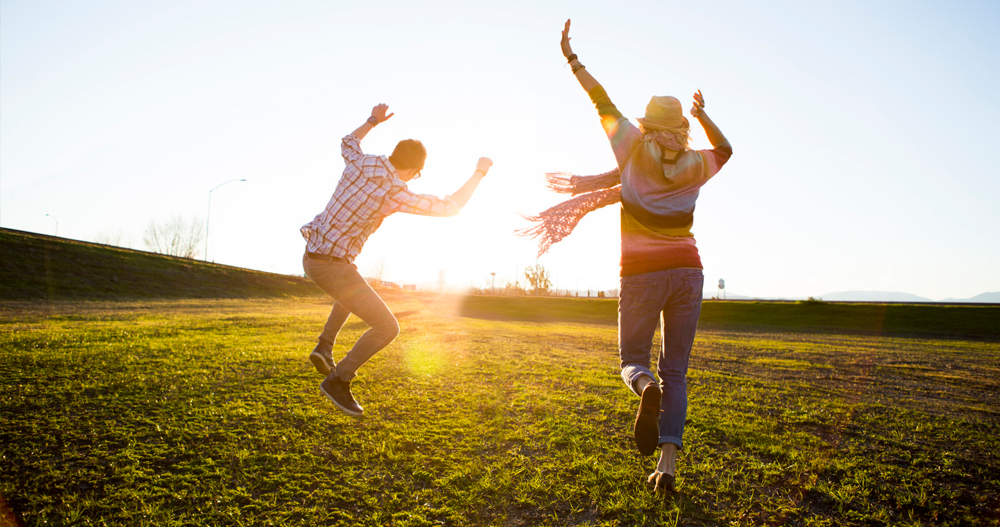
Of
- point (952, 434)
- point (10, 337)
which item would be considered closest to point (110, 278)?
point (10, 337)

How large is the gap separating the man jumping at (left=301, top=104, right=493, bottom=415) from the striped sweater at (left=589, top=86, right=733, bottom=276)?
1.24m

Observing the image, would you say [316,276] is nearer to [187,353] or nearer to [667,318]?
[667,318]

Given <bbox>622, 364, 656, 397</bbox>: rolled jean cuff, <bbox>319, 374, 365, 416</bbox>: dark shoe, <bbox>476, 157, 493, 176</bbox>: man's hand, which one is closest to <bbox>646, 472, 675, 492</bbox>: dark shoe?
<bbox>622, 364, 656, 397</bbox>: rolled jean cuff

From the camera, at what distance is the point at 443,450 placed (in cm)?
339

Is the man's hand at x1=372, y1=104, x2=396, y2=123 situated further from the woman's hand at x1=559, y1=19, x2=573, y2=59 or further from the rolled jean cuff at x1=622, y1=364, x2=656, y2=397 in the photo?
the rolled jean cuff at x1=622, y1=364, x2=656, y2=397

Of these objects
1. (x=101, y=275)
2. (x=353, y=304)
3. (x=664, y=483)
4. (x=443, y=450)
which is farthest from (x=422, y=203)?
(x=101, y=275)

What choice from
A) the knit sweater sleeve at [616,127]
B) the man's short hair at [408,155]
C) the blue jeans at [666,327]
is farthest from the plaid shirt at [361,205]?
the blue jeans at [666,327]

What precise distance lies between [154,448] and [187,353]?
4502 millimetres

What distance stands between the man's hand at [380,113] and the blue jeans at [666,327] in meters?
2.56

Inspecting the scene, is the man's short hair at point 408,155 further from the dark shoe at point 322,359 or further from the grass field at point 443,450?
the grass field at point 443,450

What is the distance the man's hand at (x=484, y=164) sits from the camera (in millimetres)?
3635

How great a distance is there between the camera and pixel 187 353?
6.82m

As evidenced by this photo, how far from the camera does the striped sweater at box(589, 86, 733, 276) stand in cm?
279

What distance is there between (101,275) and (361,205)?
34951 millimetres
